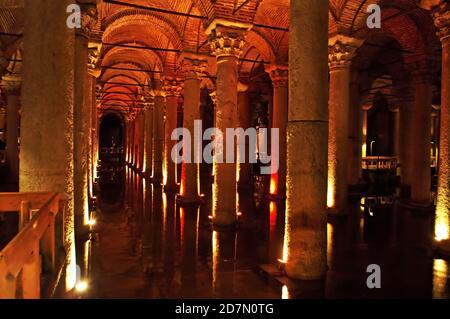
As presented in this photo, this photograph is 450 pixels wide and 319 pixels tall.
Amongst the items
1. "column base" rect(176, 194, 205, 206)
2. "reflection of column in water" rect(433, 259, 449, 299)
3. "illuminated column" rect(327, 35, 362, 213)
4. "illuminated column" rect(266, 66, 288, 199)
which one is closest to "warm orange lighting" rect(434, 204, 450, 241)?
"reflection of column in water" rect(433, 259, 449, 299)

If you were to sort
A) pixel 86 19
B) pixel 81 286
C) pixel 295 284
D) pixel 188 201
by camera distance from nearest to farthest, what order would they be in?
pixel 81 286 → pixel 295 284 → pixel 86 19 → pixel 188 201

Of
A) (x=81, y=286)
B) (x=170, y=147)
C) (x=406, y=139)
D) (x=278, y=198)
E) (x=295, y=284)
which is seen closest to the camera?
(x=81, y=286)

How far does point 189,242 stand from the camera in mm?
7148

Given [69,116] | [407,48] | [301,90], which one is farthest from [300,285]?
[407,48]

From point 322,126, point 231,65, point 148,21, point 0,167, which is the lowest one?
point 0,167

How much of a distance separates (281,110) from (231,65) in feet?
17.0

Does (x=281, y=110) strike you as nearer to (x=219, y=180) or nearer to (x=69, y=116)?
(x=219, y=180)

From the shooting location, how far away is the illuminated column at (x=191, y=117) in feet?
36.7

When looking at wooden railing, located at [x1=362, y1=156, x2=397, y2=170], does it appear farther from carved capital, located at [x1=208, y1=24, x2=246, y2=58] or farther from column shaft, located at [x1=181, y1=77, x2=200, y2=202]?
carved capital, located at [x1=208, y1=24, x2=246, y2=58]

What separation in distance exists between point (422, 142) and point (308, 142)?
816cm

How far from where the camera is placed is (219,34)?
338 inches

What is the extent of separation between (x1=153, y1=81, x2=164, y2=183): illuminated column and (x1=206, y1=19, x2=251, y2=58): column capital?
29.0ft

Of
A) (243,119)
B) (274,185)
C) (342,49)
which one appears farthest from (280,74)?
(243,119)

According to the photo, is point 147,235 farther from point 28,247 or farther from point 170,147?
point 170,147
